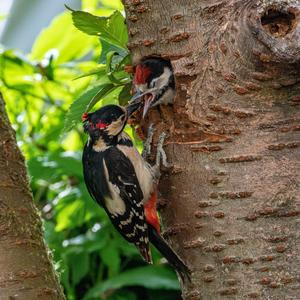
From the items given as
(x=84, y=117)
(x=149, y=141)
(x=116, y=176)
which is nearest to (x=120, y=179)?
(x=116, y=176)

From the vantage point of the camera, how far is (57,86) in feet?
11.0

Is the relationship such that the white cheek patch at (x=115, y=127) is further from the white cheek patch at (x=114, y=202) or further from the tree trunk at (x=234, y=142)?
the tree trunk at (x=234, y=142)

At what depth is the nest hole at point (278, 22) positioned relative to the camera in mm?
1923

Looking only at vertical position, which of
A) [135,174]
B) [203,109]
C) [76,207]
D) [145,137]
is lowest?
[76,207]

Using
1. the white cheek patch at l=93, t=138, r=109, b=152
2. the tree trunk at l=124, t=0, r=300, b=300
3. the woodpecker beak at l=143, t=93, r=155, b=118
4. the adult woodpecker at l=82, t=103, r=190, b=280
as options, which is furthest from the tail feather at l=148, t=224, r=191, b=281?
the white cheek patch at l=93, t=138, r=109, b=152

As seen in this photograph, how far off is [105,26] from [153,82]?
240mm

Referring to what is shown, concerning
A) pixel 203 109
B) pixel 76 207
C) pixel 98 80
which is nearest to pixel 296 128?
pixel 203 109

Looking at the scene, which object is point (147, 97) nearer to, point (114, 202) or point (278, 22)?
point (114, 202)

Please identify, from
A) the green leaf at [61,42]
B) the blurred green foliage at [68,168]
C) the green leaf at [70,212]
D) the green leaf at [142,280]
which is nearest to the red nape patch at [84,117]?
the blurred green foliage at [68,168]

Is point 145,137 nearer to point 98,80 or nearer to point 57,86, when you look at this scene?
point 98,80

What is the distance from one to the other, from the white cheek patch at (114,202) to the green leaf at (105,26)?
1.84 ft

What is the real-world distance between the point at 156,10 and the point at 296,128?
0.52 m

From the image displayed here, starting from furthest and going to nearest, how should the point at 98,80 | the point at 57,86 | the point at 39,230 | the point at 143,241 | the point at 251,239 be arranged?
the point at 57,86 < the point at 143,241 < the point at 98,80 < the point at 39,230 < the point at 251,239

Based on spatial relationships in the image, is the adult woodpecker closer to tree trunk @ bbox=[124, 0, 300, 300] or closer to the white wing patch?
the white wing patch
